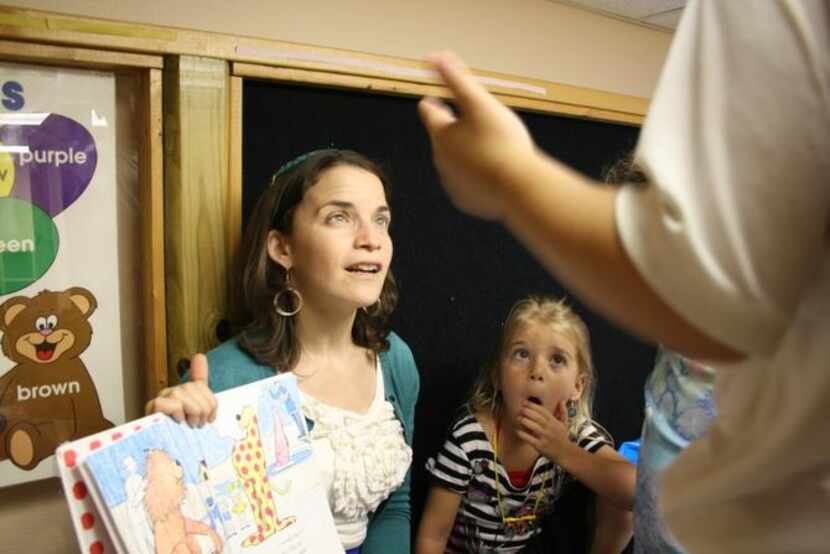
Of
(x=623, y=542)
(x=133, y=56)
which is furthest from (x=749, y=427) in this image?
(x=623, y=542)

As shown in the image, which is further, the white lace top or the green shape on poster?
the white lace top

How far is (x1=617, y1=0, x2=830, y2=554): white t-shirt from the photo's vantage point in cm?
34

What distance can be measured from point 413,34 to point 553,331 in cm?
69

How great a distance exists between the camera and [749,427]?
0.39 metres

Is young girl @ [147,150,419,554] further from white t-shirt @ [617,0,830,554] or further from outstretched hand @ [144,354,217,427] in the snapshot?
white t-shirt @ [617,0,830,554]

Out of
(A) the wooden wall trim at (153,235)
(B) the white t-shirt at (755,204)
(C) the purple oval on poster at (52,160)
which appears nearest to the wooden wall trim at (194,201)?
(A) the wooden wall trim at (153,235)

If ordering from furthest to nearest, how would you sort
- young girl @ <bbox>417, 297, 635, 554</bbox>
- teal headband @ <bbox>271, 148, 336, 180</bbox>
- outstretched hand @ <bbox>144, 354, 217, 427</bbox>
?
young girl @ <bbox>417, 297, 635, 554</bbox>
teal headband @ <bbox>271, 148, 336, 180</bbox>
outstretched hand @ <bbox>144, 354, 217, 427</bbox>

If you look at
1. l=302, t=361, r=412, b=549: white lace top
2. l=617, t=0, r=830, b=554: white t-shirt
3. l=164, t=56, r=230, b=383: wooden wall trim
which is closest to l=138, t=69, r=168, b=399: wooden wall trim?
l=164, t=56, r=230, b=383: wooden wall trim

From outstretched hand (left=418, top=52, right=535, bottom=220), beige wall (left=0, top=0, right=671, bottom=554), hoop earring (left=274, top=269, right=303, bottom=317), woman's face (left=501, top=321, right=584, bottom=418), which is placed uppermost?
beige wall (left=0, top=0, right=671, bottom=554)

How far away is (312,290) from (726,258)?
3.06 ft

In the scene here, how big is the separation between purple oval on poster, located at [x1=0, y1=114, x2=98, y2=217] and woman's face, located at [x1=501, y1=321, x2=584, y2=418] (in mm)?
885

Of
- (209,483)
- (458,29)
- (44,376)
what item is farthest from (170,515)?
(458,29)

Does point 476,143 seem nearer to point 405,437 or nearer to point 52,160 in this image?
point 52,160

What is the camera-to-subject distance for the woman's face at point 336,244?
46.3 inches
